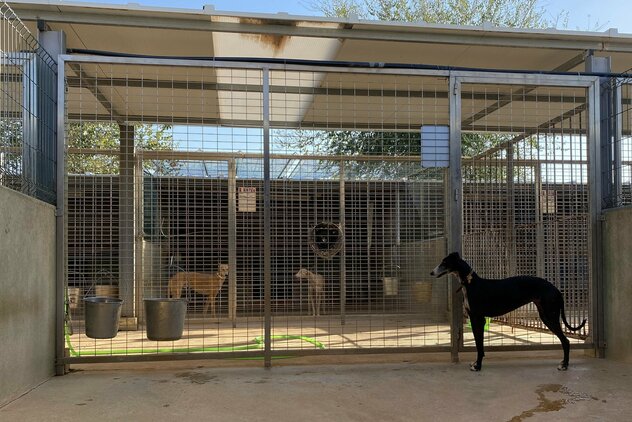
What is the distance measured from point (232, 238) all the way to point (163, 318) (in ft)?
10.1

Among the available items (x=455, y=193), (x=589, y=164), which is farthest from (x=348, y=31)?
(x=589, y=164)

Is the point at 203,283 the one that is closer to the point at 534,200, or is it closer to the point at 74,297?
the point at 74,297

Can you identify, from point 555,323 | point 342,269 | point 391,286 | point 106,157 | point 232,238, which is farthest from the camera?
point 106,157

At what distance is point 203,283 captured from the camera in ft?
27.0

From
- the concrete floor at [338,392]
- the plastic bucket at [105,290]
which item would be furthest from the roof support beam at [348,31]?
the plastic bucket at [105,290]

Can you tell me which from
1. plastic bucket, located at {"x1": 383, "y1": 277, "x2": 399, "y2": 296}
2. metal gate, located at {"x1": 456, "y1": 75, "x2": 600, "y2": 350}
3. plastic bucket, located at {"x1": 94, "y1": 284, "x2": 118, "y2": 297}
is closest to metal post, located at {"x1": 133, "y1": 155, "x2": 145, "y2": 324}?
plastic bucket, located at {"x1": 94, "y1": 284, "x2": 118, "y2": 297}

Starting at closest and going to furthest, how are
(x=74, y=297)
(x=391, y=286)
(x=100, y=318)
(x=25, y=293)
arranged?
(x=25, y=293) < (x=100, y=318) < (x=74, y=297) < (x=391, y=286)

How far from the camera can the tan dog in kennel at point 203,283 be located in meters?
7.98

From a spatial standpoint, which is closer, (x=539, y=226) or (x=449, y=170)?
(x=449, y=170)

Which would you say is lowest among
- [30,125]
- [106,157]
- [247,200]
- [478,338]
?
[478,338]

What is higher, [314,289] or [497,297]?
[497,297]

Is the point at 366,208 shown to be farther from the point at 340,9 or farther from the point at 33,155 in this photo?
the point at 340,9

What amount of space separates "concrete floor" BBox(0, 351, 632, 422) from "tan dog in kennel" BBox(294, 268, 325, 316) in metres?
1.61

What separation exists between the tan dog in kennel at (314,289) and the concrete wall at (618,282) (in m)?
3.42
